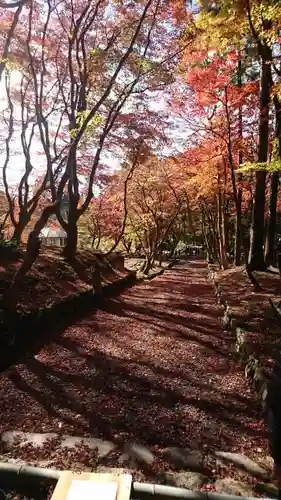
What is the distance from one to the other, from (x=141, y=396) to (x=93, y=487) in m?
2.48

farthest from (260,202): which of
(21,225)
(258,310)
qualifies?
(21,225)

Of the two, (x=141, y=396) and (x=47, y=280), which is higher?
(x=47, y=280)

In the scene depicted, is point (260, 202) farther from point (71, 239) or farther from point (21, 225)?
point (21, 225)

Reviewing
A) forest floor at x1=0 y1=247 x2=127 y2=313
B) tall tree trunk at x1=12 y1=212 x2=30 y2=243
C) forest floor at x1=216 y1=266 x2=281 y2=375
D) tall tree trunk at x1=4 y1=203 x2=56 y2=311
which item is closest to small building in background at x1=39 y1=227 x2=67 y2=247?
tall tree trunk at x1=12 y1=212 x2=30 y2=243

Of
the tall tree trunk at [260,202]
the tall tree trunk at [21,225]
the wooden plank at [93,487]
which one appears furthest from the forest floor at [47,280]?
the tall tree trunk at [260,202]

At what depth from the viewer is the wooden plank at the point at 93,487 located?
6.93ft

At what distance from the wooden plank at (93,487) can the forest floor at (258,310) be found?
2006 mm

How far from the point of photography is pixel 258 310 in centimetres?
809

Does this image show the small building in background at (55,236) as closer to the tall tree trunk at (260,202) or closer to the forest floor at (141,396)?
the tall tree trunk at (260,202)

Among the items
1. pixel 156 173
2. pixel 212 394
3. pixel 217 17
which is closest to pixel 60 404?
pixel 212 394

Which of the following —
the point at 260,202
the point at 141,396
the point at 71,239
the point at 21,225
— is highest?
the point at 260,202

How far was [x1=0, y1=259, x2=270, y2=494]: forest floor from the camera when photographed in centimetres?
349

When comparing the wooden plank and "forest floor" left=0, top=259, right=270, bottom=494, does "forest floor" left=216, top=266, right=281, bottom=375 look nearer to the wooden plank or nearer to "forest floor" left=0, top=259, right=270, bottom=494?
"forest floor" left=0, top=259, right=270, bottom=494

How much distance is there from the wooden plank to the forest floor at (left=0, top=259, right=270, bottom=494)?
2.80 ft
